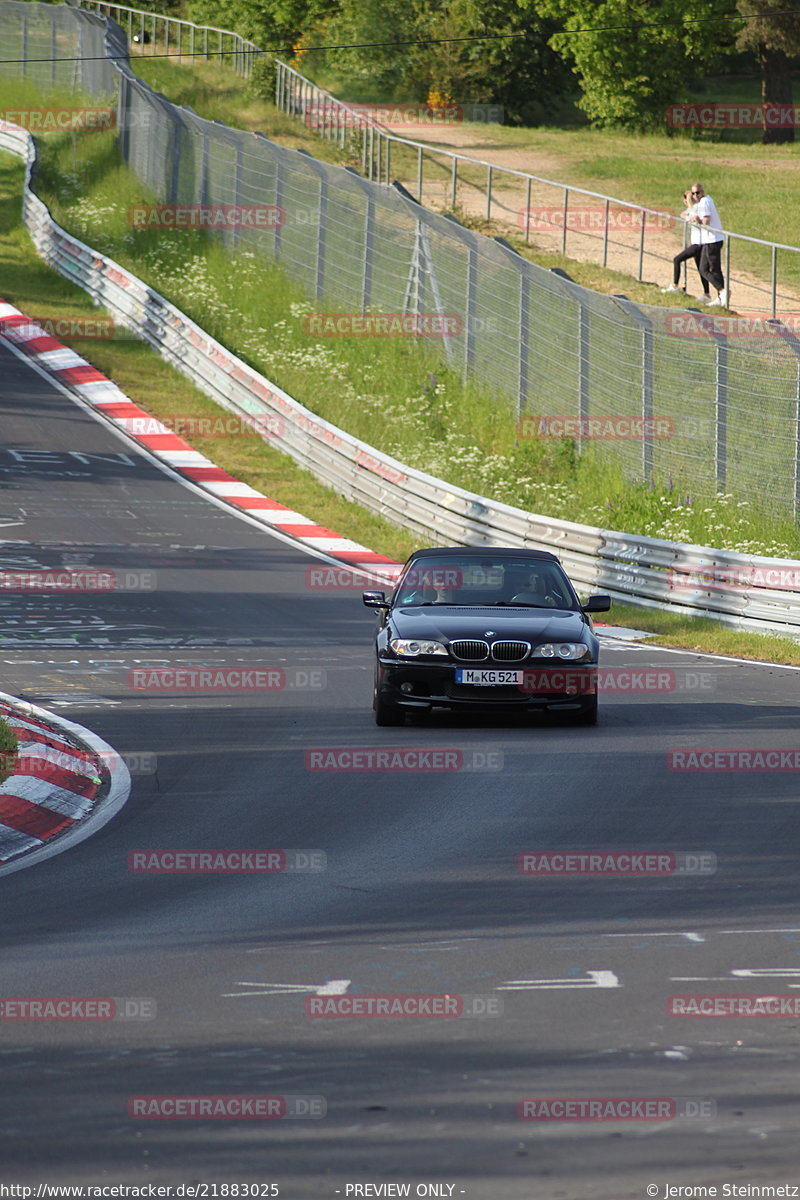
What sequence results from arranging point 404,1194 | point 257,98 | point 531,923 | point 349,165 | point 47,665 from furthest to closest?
point 257,98, point 349,165, point 47,665, point 531,923, point 404,1194

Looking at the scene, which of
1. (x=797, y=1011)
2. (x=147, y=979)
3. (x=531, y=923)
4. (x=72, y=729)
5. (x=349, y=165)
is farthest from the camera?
(x=349, y=165)

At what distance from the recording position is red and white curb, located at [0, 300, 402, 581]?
80.7 feet

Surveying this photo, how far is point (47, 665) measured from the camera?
16.0 meters

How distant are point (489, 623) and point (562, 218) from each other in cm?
3092

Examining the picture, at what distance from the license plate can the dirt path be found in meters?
18.9

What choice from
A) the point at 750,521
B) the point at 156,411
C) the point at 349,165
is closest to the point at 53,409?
the point at 156,411

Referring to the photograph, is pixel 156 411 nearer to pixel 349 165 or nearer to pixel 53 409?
pixel 53 409

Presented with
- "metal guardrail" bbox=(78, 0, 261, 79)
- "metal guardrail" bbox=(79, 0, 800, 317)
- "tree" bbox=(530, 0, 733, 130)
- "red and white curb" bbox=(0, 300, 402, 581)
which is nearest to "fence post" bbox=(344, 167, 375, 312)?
"metal guardrail" bbox=(79, 0, 800, 317)

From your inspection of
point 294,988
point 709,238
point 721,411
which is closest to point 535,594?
point 294,988

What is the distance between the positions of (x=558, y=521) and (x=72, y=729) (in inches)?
434

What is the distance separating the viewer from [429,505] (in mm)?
25109

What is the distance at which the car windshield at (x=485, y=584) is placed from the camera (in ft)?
46.2

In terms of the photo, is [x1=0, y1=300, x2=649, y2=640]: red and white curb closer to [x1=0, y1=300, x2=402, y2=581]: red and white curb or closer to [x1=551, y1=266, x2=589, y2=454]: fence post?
[x1=0, y1=300, x2=402, y2=581]: red and white curb

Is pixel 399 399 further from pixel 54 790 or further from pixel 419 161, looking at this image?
pixel 54 790
